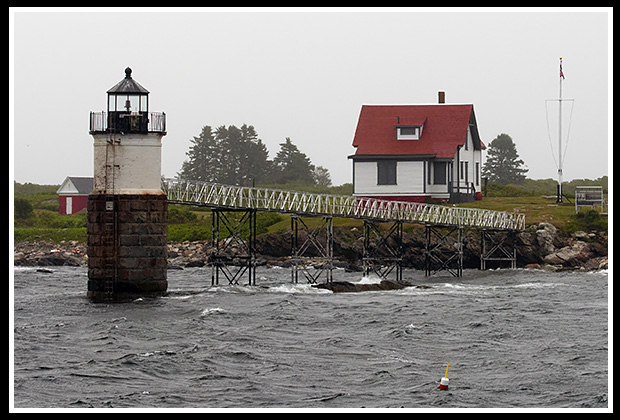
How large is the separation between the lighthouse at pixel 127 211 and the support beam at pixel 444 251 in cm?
1838

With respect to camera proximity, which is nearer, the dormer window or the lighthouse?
the lighthouse

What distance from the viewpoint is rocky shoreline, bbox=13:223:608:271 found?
54.6 metres

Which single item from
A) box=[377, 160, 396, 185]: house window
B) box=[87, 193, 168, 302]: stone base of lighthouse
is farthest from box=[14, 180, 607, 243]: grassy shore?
box=[87, 193, 168, 302]: stone base of lighthouse

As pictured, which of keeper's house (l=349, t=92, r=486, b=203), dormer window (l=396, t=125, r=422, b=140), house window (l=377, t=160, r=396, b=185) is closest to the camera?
keeper's house (l=349, t=92, r=486, b=203)

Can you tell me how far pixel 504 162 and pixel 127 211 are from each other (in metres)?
74.0

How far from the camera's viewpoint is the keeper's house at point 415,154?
63469 mm

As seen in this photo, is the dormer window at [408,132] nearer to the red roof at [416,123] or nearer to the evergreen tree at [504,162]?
the red roof at [416,123]

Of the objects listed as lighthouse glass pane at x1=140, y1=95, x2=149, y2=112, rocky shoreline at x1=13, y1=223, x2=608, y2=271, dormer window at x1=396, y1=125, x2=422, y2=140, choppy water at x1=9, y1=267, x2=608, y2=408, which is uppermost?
dormer window at x1=396, y1=125, x2=422, y2=140

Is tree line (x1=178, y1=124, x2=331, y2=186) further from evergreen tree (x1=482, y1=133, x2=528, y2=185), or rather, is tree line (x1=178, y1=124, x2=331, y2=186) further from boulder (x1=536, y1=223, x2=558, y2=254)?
boulder (x1=536, y1=223, x2=558, y2=254)

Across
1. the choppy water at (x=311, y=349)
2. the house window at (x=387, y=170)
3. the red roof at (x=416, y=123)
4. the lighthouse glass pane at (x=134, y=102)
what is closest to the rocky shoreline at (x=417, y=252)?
the house window at (x=387, y=170)

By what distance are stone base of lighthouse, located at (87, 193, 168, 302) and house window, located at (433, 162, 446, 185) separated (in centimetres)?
2901

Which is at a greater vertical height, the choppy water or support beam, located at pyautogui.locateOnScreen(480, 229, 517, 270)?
support beam, located at pyautogui.locateOnScreen(480, 229, 517, 270)

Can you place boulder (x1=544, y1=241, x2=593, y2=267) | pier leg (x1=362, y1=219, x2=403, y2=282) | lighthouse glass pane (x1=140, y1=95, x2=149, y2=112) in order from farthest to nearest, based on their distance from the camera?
boulder (x1=544, y1=241, x2=593, y2=267), pier leg (x1=362, y1=219, x2=403, y2=282), lighthouse glass pane (x1=140, y1=95, x2=149, y2=112)

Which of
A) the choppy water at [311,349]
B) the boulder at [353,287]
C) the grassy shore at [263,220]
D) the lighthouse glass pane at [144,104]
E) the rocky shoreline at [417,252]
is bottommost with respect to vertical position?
the choppy water at [311,349]
